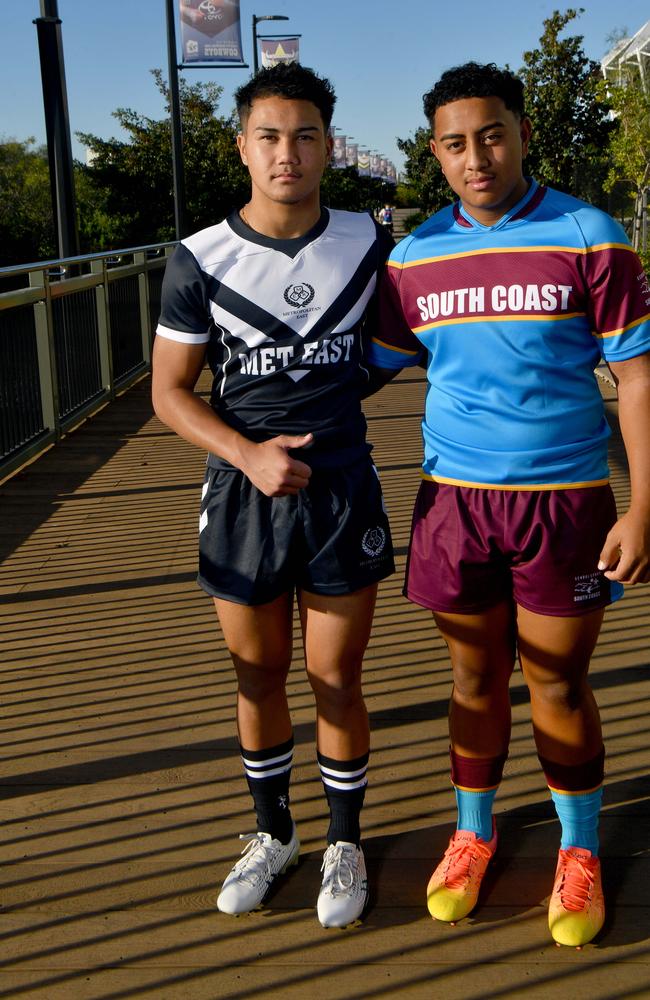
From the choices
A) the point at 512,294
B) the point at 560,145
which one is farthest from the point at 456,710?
the point at 560,145

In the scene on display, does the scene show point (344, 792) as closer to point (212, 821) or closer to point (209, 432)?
point (212, 821)

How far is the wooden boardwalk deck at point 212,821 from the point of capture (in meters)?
2.39

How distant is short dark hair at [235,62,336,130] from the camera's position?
2422 millimetres

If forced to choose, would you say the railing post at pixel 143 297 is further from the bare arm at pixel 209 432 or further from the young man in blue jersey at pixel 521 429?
the young man in blue jersey at pixel 521 429

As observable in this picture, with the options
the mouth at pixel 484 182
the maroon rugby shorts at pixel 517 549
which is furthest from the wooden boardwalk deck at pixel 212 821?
the mouth at pixel 484 182

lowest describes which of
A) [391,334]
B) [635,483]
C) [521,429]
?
[635,483]

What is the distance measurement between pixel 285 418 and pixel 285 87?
734 mm

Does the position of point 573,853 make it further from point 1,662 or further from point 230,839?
point 1,662

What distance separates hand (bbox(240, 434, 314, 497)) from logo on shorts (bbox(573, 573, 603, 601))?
641 mm

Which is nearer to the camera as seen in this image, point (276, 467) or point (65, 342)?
point (276, 467)

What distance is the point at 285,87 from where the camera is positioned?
2418mm

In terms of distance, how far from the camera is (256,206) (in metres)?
2.49

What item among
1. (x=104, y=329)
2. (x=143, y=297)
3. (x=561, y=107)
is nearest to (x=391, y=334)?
(x=104, y=329)

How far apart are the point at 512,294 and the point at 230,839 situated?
1.63m
